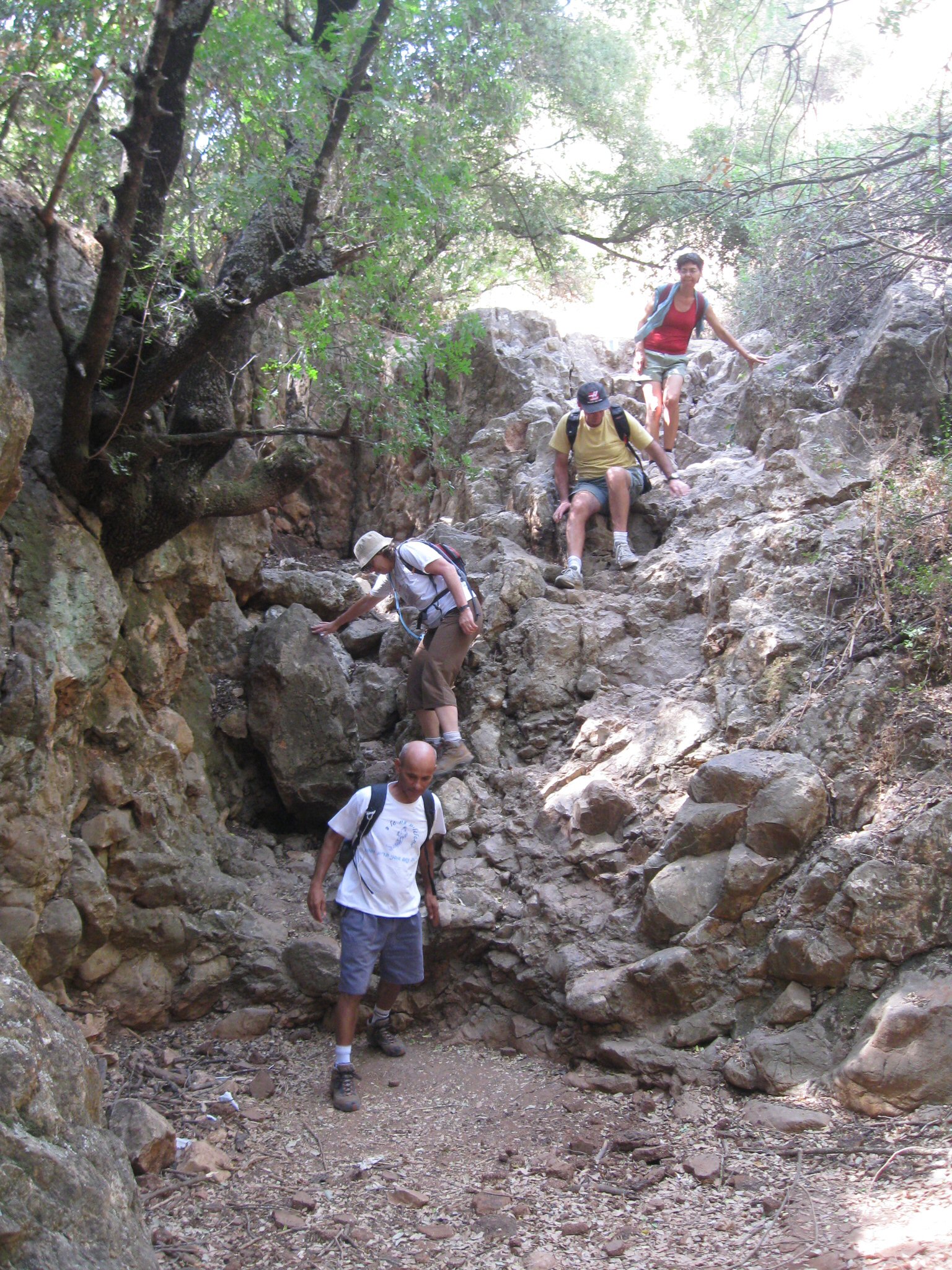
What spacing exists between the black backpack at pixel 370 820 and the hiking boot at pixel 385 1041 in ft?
3.16

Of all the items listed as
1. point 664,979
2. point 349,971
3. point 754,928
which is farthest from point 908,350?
point 349,971

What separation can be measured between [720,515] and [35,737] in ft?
15.9

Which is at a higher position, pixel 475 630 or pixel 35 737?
pixel 475 630

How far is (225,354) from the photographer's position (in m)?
5.70

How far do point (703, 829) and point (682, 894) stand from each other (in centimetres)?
35

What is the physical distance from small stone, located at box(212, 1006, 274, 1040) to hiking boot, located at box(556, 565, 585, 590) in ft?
11.4

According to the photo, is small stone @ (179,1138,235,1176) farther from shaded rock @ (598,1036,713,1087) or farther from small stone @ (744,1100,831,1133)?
small stone @ (744,1100,831,1133)

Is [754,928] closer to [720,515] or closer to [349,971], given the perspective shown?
[349,971]

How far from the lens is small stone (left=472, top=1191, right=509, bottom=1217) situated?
3430 millimetres

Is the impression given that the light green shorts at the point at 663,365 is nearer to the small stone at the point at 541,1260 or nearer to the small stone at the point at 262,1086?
the small stone at the point at 262,1086

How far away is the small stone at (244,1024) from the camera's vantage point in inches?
192

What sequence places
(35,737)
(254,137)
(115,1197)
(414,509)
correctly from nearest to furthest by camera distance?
(115,1197)
(35,737)
(254,137)
(414,509)

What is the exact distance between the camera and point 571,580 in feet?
21.6

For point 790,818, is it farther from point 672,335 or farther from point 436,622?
point 672,335
